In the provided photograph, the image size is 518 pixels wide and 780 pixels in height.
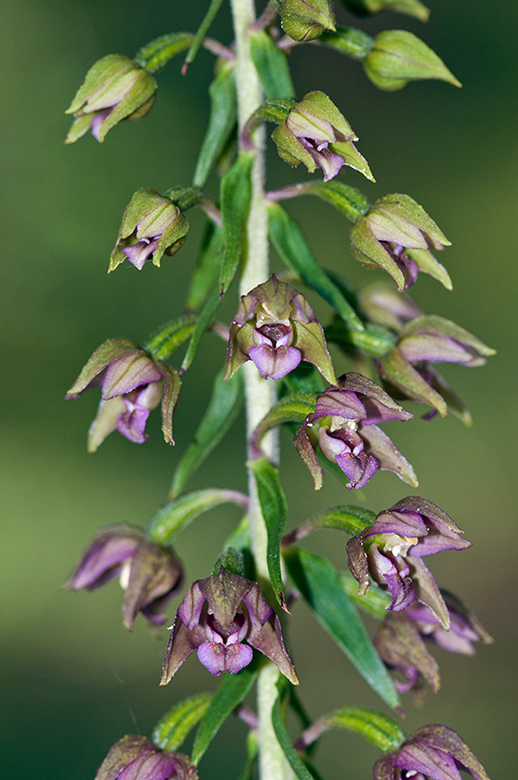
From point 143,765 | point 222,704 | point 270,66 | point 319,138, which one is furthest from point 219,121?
point 143,765

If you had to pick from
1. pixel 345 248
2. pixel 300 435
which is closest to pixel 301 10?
pixel 300 435

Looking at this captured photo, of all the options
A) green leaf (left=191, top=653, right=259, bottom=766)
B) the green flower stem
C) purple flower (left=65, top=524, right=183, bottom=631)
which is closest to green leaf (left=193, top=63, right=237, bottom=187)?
the green flower stem

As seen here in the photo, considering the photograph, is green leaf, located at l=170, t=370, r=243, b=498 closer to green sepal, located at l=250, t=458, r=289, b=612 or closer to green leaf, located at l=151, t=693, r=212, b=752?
green sepal, located at l=250, t=458, r=289, b=612

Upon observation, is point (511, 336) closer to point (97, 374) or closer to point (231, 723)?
point (231, 723)

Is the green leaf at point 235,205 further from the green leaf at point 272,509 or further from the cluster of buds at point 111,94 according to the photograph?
the green leaf at point 272,509

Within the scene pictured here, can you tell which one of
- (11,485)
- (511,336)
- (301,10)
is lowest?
(511,336)

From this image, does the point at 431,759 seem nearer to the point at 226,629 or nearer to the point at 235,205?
the point at 226,629

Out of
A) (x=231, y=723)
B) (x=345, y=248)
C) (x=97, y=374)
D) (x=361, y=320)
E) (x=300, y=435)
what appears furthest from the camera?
(x=345, y=248)
